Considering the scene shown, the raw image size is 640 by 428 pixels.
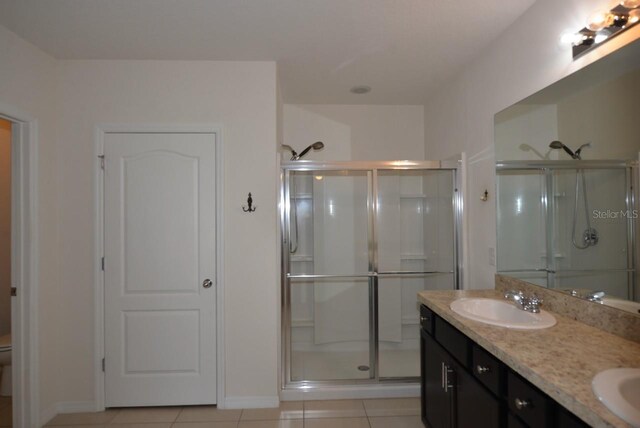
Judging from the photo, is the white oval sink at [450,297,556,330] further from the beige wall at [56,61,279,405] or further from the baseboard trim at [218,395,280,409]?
the baseboard trim at [218,395,280,409]

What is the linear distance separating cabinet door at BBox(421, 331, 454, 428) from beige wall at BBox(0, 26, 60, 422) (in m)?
2.54

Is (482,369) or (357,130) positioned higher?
(357,130)

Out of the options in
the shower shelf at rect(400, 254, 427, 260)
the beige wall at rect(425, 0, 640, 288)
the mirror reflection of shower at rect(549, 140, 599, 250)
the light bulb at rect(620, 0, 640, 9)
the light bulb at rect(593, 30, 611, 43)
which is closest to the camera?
the light bulb at rect(620, 0, 640, 9)

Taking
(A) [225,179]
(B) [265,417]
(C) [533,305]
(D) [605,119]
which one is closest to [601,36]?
(D) [605,119]

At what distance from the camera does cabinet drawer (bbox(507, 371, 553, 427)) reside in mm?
1015

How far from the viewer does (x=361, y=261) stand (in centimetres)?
296

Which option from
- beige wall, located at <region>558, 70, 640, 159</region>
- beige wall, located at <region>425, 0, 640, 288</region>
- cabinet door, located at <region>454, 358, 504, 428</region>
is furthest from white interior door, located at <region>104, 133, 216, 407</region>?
beige wall, located at <region>558, 70, 640, 159</region>

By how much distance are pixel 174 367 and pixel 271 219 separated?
1.29m

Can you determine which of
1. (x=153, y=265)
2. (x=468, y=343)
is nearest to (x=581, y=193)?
(x=468, y=343)

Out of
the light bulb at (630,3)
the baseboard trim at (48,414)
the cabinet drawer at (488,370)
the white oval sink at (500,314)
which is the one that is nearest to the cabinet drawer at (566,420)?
the cabinet drawer at (488,370)

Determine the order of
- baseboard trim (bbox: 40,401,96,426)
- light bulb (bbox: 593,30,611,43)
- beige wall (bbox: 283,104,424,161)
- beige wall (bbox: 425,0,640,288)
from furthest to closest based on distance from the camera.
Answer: beige wall (bbox: 283,104,424,161) → baseboard trim (bbox: 40,401,96,426) → beige wall (bbox: 425,0,640,288) → light bulb (bbox: 593,30,611,43)

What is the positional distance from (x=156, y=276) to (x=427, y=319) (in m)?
1.89

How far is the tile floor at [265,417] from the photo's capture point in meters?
2.26

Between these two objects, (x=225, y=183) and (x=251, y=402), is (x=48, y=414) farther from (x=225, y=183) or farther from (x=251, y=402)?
(x=225, y=183)
